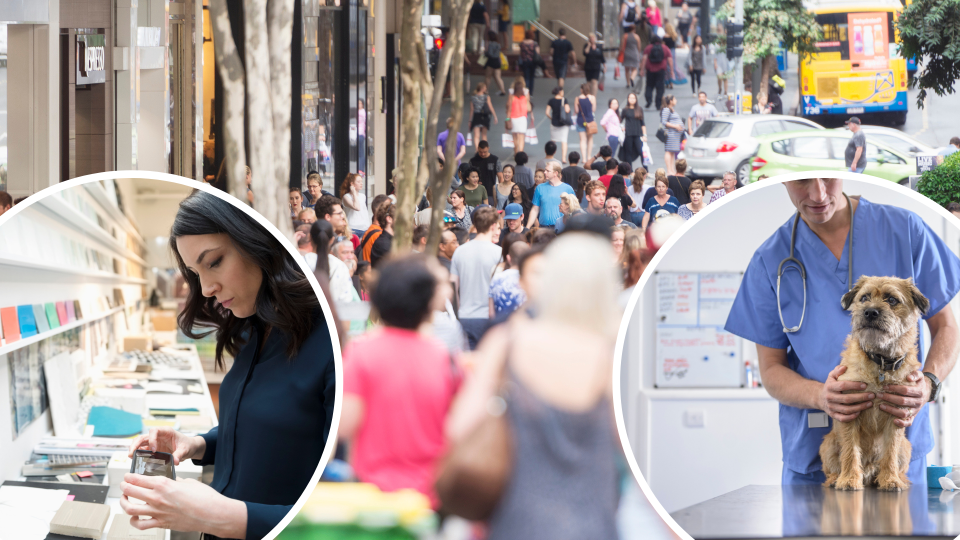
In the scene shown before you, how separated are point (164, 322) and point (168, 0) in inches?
67.7

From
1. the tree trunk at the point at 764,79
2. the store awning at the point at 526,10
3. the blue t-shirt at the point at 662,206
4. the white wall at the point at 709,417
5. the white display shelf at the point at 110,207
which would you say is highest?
the store awning at the point at 526,10

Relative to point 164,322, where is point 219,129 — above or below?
above

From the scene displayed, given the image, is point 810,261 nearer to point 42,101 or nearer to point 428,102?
point 428,102

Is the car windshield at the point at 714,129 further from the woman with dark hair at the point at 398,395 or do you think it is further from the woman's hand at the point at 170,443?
the woman's hand at the point at 170,443

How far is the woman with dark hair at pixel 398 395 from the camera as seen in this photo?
1.67m

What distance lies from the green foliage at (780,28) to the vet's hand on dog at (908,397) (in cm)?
502

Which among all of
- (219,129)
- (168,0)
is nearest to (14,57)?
(168,0)

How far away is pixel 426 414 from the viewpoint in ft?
5.48

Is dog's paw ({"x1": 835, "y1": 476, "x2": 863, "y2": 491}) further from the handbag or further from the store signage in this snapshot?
the store signage

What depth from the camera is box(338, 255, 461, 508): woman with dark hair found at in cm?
167

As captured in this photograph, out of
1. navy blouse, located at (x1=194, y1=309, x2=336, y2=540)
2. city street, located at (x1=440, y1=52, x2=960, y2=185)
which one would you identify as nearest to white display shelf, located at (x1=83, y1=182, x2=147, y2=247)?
navy blouse, located at (x1=194, y1=309, x2=336, y2=540)

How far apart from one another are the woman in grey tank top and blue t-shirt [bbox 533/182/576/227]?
1.49 meters

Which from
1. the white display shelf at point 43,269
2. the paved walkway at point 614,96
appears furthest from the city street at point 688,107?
the white display shelf at point 43,269

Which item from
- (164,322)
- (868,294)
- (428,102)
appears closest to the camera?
(868,294)
